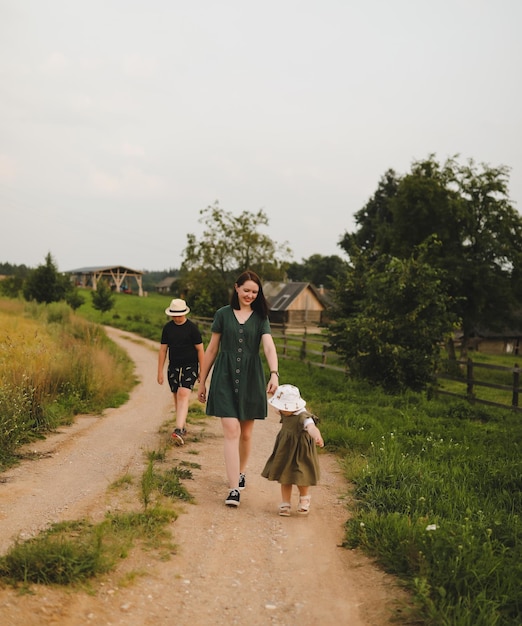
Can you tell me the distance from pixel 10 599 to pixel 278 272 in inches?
1401

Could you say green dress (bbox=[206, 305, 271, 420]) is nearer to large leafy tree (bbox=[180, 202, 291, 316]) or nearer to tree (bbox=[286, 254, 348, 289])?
large leafy tree (bbox=[180, 202, 291, 316])

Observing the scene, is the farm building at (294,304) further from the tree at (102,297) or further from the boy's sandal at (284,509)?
the boy's sandal at (284,509)

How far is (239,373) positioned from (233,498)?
45.0 inches

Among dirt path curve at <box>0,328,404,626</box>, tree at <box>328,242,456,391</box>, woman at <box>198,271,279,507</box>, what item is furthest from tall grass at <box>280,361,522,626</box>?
tree at <box>328,242,456,391</box>

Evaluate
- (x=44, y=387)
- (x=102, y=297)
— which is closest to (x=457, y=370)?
Result: (x=44, y=387)

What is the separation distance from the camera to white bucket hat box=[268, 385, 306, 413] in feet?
16.6

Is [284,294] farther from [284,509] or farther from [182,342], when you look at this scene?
[284,509]

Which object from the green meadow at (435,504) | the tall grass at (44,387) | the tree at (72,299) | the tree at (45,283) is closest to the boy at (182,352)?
the tall grass at (44,387)

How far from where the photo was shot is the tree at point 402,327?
44.7 ft

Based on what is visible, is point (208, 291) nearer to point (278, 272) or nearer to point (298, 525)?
point (278, 272)

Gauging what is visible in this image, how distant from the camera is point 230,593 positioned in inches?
142

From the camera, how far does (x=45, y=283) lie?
37.7m

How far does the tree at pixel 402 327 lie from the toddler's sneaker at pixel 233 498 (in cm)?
883

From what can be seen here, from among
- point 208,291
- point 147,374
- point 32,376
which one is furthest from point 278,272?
point 32,376
